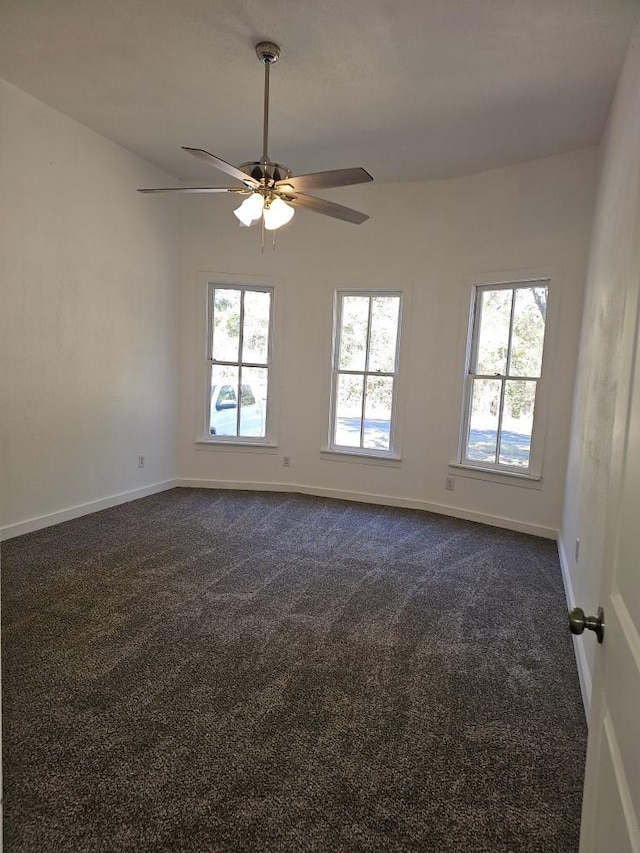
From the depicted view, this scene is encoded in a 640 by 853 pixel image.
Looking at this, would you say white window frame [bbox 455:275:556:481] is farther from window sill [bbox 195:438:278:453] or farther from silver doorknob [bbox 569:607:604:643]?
silver doorknob [bbox 569:607:604:643]

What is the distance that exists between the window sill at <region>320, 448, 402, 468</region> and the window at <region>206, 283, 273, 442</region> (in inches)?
27.9

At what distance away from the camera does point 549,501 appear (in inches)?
167

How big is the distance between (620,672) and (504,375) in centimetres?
390

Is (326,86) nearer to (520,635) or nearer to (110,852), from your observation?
(520,635)

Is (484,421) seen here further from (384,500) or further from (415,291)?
(415,291)

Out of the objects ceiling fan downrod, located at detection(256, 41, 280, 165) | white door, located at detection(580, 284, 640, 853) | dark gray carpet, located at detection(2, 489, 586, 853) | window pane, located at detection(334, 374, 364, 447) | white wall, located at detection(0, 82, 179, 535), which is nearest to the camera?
white door, located at detection(580, 284, 640, 853)

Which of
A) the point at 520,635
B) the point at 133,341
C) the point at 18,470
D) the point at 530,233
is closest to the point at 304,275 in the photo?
the point at 133,341

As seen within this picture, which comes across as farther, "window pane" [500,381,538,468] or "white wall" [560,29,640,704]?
"window pane" [500,381,538,468]

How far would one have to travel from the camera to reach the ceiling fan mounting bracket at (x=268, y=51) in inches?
111

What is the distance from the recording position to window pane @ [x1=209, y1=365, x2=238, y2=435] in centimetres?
537

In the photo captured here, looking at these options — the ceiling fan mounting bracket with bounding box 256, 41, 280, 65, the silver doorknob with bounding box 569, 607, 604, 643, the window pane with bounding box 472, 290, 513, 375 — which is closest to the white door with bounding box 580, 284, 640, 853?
the silver doorknob with bounding box 569, 607, 604, 643

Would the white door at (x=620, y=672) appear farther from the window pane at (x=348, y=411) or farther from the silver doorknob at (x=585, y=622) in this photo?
the window pane at (x=348, y=411)

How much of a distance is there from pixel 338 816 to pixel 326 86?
147 inches

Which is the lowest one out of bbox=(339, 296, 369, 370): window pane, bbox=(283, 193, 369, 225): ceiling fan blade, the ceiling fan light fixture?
bbox=(339, 296, 369, 370): window pane
